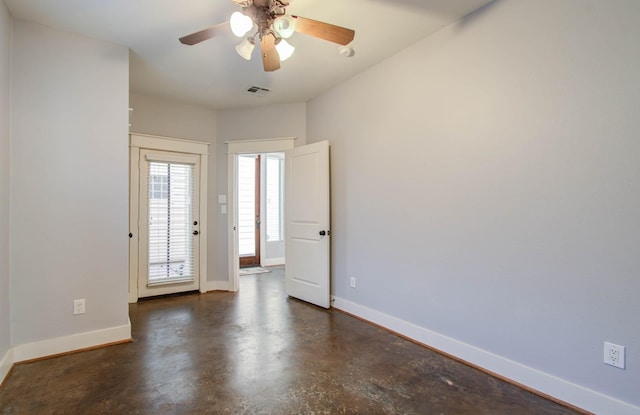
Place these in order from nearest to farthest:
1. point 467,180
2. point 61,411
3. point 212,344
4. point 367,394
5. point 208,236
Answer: point 61,411
point 367,394
point 467,180
point 212,344
point 208,236

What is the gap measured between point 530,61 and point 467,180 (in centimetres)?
90

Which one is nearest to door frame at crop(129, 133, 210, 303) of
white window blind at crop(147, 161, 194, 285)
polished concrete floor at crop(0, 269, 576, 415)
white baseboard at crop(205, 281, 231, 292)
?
white window blind at crop(147, 161, 194, 285)

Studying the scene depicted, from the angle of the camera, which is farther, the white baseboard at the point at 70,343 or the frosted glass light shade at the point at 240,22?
the white baseboard at the point at 70,343

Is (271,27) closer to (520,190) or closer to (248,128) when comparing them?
(520,190)

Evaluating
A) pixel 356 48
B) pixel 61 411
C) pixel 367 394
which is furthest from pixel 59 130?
pixel 367 394

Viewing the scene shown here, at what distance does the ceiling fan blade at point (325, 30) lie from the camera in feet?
6.57

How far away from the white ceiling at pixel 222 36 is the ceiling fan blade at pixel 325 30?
43 cm

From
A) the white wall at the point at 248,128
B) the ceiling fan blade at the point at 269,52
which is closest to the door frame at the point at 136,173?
the white wall at the point at 248,128

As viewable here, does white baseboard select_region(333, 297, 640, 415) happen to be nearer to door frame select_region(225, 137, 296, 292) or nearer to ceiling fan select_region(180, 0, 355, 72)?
door frame select_region(225, 137, 296, 292)

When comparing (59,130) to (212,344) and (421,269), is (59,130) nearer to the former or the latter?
(212,344)

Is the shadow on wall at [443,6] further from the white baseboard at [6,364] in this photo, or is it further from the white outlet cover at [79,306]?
the white baseboard at [6,364]

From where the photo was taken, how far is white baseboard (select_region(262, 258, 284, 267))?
693cm

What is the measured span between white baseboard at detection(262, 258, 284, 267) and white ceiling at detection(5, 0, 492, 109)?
3870 millimetres

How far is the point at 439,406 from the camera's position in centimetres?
199
